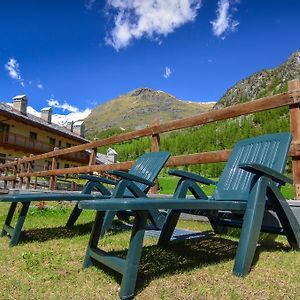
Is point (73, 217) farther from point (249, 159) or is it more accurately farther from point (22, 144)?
point (22, 144)

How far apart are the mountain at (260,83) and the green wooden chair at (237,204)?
113816 mm

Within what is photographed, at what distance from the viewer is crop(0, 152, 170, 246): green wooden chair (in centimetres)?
333

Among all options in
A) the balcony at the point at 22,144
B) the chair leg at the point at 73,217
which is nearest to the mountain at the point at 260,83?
the balcony at the point at 22,144

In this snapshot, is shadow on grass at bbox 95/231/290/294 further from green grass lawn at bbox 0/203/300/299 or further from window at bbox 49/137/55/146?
window at bbox 49/137/55/146

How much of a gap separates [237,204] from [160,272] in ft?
2.51

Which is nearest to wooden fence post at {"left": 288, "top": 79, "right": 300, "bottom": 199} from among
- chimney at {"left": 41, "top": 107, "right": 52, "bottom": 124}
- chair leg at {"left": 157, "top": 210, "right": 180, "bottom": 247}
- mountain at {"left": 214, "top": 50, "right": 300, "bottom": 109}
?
chair leg at {"left": 157, "top": 210, "right": 180, "bottom": 247}

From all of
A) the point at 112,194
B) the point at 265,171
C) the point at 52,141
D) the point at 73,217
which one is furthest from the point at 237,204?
the point at 52,141

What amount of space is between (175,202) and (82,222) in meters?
3.23

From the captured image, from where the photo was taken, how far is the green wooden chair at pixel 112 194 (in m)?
3.33

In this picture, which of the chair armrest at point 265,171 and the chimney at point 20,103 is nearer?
the chair armrest at point 265,171

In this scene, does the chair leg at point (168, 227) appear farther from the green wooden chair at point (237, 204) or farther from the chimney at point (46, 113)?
the chimney at point (46, 113)

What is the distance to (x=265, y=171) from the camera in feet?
8.39

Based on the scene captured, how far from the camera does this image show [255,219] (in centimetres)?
252

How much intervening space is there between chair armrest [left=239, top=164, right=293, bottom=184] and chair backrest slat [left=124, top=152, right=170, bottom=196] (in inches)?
63.9
